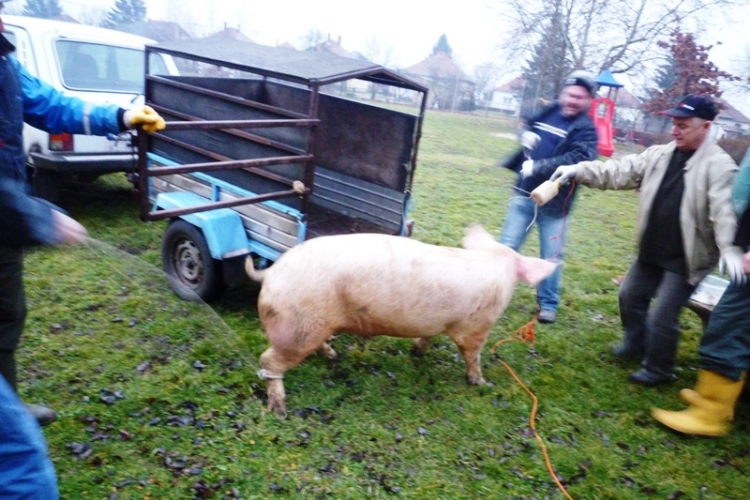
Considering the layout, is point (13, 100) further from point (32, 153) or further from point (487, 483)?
point (32, 153)

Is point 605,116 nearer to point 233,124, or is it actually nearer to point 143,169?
point 233,124

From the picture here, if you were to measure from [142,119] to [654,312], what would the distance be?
3.52 meters

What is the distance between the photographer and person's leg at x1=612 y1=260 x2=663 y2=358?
13.5 ft

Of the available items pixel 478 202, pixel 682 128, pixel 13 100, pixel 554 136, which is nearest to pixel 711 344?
pixel 682 128

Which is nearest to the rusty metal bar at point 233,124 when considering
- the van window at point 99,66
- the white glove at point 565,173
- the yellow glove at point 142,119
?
the yellow glove at point 142,119

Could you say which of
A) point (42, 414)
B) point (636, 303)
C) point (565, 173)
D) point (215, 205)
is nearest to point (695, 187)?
point (565, 173)

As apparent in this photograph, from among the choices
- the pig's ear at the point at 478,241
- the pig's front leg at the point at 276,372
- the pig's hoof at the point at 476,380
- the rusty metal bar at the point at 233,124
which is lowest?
the pig's hoof at the point at 476,380

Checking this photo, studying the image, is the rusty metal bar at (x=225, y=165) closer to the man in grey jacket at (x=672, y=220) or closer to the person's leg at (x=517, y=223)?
the person's leg at (x=517, y=223)

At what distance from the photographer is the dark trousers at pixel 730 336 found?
3.29 m

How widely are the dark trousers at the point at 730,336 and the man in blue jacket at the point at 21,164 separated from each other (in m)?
3.47

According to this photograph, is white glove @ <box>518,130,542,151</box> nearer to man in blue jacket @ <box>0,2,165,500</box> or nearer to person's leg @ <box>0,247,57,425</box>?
man in blue jacket @ <box>0,2,165,500</box>

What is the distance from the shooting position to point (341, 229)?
Result: 5.07m

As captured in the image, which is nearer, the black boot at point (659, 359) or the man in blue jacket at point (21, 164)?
the man in blue jacket at point (21, 164)

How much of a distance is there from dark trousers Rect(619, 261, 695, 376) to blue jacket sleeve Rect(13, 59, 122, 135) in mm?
3642
